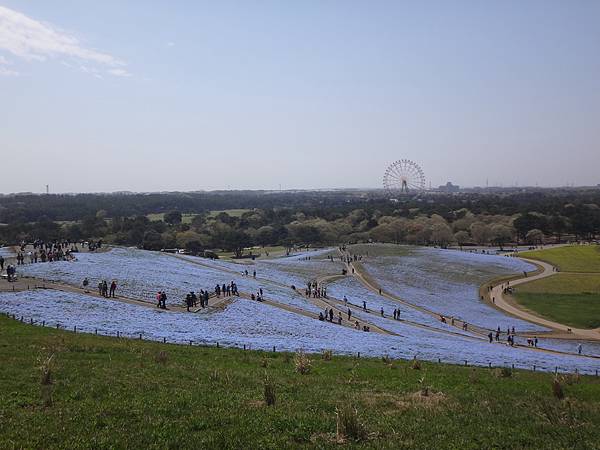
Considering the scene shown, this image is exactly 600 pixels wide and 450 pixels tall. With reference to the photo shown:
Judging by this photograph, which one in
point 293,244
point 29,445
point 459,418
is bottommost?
point 293,244

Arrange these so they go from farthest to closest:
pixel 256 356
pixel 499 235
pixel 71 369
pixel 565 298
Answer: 1. pixel 499 235
2. pixel 565 298
3. pixel 256 356
4. pixel 71 369

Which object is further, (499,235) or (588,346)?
(499,235)

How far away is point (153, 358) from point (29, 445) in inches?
420

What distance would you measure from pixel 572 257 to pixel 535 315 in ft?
153

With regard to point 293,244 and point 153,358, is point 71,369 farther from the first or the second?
point 293,244

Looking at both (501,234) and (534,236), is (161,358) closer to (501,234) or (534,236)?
(501,234)

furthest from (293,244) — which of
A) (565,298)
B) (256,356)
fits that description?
(256,356)

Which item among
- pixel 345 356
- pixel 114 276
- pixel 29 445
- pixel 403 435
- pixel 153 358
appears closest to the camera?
pixel 29 445

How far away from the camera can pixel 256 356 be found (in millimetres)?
24219

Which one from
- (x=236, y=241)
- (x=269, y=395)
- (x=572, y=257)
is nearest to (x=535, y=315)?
(x=572, y=257)

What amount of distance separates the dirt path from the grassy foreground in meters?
26.7

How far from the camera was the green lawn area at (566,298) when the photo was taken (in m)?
54.4

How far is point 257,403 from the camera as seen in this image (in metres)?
14.9

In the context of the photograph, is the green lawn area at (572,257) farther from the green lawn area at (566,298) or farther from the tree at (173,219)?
the tree at (173,219)
